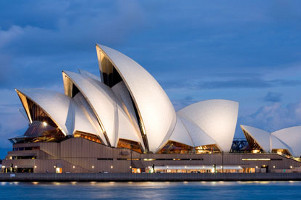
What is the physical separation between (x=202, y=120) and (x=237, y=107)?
5.68m

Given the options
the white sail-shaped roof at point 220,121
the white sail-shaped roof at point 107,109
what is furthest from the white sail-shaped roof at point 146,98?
the white sail-shaped roof at point 220,121

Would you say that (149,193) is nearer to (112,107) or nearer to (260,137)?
(112,107)

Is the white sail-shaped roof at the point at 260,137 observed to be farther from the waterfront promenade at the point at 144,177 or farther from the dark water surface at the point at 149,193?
the dark water surface at the point at 149,193

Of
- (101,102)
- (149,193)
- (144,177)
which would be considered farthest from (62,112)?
(149,193)

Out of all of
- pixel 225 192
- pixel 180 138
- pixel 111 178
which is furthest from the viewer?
pixel 180 138

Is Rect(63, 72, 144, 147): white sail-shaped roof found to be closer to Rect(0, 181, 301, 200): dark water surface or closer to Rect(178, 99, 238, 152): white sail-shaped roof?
Rect(178, 99, 238, 152): white sail-shaped roof

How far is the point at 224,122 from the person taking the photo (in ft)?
301

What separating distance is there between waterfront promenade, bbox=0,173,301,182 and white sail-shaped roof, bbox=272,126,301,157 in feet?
37.7

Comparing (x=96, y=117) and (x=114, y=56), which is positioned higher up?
(x=114, y=56)

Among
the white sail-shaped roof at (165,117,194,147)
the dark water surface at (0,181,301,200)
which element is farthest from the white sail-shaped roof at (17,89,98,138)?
the dark water surface at (0,181,301,200)

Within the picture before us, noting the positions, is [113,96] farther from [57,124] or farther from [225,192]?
[225,192]

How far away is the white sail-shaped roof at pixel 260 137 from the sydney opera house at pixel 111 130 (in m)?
6.14

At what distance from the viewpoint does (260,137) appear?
97500 millimetres

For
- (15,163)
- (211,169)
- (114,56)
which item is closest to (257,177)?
(211,169)
